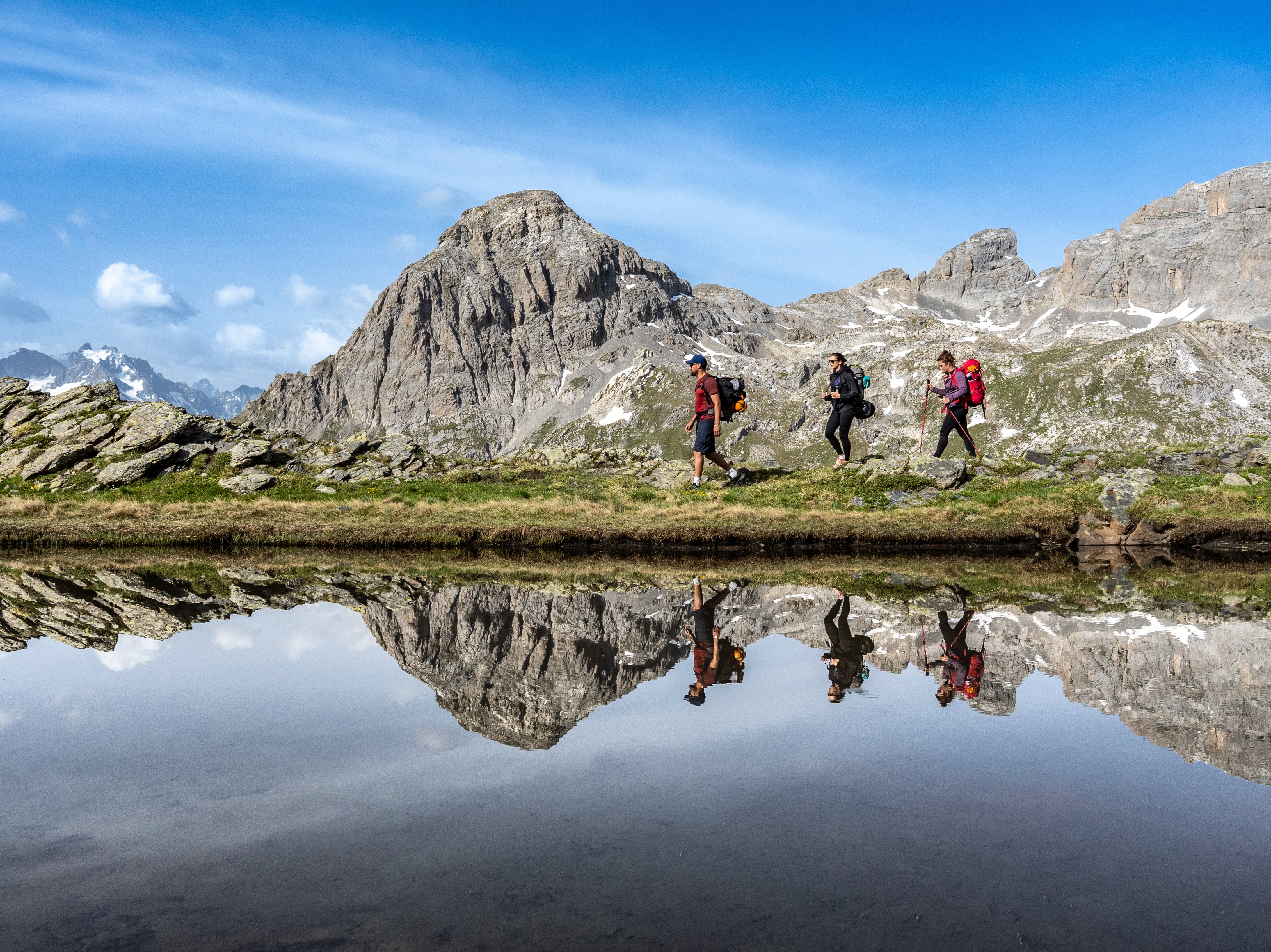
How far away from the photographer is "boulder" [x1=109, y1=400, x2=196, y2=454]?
128 ft

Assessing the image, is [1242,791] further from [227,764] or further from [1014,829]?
[227,764]

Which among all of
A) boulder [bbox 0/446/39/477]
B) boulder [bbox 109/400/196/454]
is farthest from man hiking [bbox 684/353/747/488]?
boulder [bbox 0/446/39/477]

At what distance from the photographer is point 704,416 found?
2709 cm

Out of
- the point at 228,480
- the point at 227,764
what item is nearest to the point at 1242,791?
the point at 227,764

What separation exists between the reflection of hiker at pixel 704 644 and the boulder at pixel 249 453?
2940 cm

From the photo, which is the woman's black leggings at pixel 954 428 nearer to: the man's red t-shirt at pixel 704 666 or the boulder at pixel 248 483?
the man's red t-shirt at pixel 704 666

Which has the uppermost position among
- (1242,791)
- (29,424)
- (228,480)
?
(29,424)

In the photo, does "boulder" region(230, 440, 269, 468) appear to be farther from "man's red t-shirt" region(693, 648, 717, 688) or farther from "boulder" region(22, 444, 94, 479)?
"man's red t-shirt" region(693, 648, 717, 688)

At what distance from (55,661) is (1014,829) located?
496 inches

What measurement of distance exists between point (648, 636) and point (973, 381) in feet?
68.3

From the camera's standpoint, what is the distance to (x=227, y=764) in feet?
25.1

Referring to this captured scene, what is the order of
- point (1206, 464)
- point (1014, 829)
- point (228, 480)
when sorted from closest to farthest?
point (1014, 829)
point (1206, 464)
point (228, 480)

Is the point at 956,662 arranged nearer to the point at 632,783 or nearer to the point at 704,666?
the point at 704,666

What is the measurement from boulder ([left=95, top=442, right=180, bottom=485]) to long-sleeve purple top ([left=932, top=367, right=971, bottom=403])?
3396 cm
